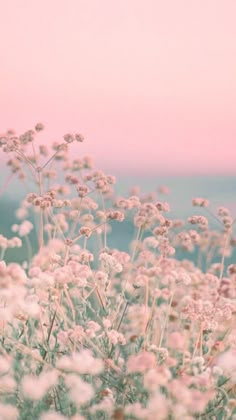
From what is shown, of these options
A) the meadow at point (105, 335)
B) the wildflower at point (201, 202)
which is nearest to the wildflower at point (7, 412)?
the meadow at point (105, 335)

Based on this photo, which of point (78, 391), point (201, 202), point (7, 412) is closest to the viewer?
point (78, 391)

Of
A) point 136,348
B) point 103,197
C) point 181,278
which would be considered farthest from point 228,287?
point 103,197

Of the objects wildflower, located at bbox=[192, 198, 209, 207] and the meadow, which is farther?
wildflower, located at bbox=[192, 198, 209, 207]

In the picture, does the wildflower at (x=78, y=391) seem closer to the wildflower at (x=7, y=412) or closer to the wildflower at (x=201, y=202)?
the wildflower at (x=7, y=412)

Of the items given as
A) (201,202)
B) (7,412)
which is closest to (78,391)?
(7,412)

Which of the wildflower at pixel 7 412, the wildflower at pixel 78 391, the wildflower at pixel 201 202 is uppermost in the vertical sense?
the wildflower at pixel 201 202

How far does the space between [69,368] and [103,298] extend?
0.86 meters

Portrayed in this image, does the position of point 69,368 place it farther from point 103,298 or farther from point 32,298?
point 103,298

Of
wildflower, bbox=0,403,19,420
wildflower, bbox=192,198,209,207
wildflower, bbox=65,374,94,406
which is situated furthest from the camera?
wildflower, bbox=192,198,209,207

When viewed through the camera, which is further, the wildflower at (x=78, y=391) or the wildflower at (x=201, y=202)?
the wildflower at (x=201, y=202)

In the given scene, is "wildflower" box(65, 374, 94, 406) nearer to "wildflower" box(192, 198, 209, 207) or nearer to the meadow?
the meadow

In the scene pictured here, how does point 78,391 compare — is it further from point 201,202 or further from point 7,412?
point 201,202

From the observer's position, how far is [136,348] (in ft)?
10.2

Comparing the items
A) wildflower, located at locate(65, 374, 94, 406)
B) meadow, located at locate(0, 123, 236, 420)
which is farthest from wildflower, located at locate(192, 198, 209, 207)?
wildflower, located at locate(65, 374, 94, 406)
